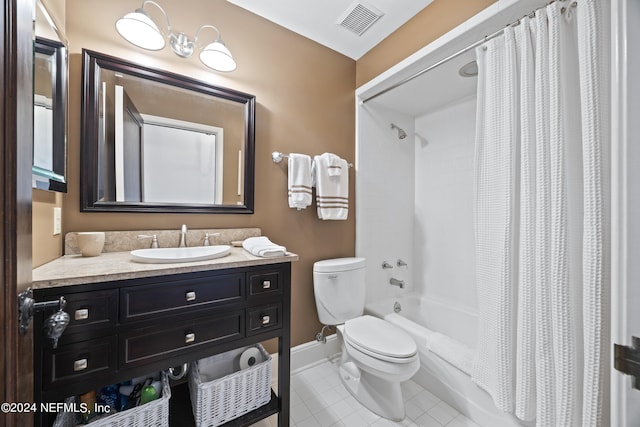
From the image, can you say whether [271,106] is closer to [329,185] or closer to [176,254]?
[329,185]

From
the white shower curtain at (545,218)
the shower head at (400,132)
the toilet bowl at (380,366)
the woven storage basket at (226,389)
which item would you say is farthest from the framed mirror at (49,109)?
the shower head at (400,132)

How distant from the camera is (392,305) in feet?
7.02

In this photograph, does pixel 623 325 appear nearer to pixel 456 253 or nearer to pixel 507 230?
pixel 507 230

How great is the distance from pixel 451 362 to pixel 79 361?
5.65 ft

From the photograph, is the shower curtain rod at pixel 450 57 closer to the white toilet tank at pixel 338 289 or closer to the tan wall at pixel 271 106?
the tan wall at pixel 271 106

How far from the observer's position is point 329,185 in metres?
1.78

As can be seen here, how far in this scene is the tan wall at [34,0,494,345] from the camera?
118cm

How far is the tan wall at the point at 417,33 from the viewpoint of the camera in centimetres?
132

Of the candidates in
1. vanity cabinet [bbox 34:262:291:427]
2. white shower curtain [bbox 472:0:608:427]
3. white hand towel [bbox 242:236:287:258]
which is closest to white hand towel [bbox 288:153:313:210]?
white hand towel [bbox 242:236:287:258]

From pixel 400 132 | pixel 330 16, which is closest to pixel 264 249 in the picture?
pixel 330 16

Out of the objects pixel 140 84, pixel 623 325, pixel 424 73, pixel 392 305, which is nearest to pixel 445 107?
pixel 424 73

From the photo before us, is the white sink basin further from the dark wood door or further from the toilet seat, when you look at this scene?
the toilet seat

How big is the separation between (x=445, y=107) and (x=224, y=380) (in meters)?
2.64

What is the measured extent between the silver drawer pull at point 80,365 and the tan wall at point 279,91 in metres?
0.45
